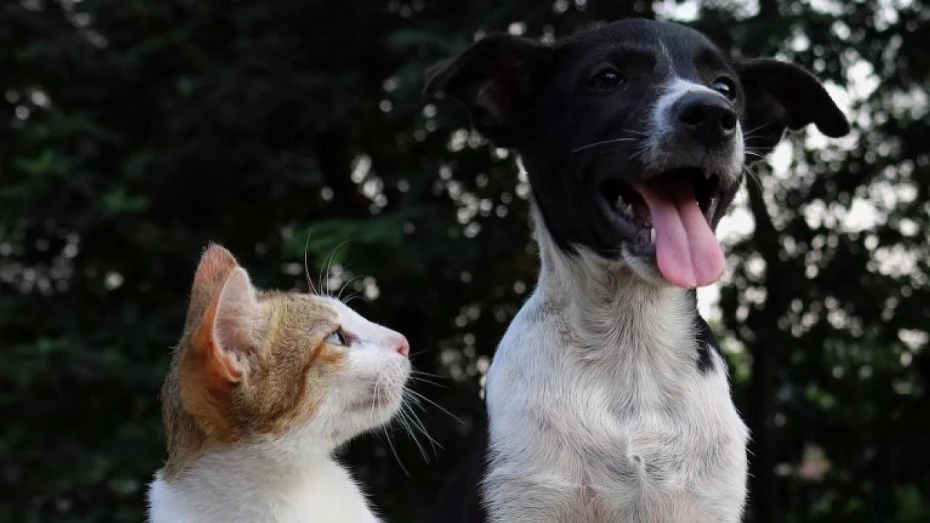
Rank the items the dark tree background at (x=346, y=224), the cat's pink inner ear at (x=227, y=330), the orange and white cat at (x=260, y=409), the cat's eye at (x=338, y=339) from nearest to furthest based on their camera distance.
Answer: the cat's pink inner ear at (x=227, y=330) < the orange and white cat at (x=260, y=409) < the cat's eye at (x=338, y=339) < the dark tree background at (x=346, y=224)

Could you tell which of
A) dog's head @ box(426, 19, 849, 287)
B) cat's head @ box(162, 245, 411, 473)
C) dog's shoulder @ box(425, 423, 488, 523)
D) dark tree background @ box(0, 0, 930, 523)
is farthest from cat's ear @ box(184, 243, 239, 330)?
dark tree background @ box(0, 0, 930, 523)

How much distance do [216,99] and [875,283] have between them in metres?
3.30

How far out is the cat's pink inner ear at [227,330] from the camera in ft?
7.07

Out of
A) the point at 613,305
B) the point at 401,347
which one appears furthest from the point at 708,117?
the point at 401,347

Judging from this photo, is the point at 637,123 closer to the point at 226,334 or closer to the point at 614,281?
the point at 614,281

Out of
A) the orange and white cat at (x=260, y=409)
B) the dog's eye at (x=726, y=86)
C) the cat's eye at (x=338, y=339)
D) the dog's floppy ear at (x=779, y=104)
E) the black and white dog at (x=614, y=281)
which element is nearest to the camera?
the orange and white cat at (x=260, y=409)

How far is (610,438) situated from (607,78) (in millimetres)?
808

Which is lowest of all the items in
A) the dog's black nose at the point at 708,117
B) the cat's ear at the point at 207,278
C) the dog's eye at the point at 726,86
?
the cat's ear at the point at 207,278

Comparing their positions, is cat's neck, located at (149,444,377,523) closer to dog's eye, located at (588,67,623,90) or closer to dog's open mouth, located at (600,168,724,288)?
→ dog's open mouth, located at (600,168,724,288)

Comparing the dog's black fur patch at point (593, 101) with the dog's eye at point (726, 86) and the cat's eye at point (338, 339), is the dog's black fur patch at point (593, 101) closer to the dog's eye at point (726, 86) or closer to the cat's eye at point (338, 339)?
the dog's eye at point (726, 86)

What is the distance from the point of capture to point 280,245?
231 inches

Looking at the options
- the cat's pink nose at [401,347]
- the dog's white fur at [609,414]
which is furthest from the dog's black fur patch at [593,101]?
the cat's pink nose at [401,347]

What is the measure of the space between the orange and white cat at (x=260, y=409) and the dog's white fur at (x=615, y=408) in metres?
0.30

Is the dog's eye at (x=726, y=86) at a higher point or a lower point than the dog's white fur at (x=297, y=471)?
higher
